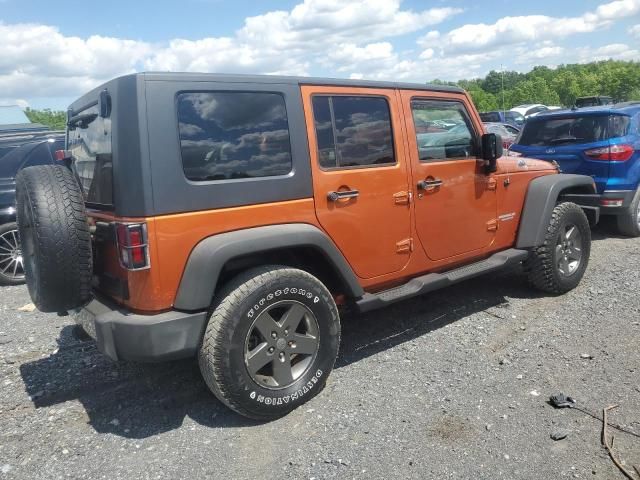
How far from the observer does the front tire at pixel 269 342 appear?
290 centimetres

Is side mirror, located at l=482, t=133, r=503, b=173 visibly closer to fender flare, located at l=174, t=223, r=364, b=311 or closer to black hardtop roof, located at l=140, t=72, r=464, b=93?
black hardtop roof, located at l=140, t=72, r=464, b=93

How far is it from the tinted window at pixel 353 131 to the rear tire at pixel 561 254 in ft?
6.40

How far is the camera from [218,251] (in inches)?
111

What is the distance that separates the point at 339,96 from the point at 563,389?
232cm

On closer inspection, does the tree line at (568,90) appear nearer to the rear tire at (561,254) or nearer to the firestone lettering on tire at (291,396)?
the rear tire at (561,254)

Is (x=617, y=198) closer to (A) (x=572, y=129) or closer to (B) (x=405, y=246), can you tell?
(A) (x=572, y=129)

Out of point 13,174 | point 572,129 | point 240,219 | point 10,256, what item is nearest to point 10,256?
point 10,256

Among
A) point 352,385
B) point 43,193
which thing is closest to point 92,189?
point 43,193

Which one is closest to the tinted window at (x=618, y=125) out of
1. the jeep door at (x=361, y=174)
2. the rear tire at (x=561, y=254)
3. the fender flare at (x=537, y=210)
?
the rear tire at (x=561, y=254)

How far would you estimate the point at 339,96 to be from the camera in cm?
351

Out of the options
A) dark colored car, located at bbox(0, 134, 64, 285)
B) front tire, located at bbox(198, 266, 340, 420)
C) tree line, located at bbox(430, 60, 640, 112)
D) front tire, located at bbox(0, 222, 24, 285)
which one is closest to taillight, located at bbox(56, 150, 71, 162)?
front tire, located at bbox(198, 266, 340, 420)

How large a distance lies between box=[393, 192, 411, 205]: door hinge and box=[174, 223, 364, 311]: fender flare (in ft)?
2.67

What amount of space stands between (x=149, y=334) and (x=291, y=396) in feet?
3.05

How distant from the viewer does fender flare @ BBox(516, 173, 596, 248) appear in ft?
15.4
